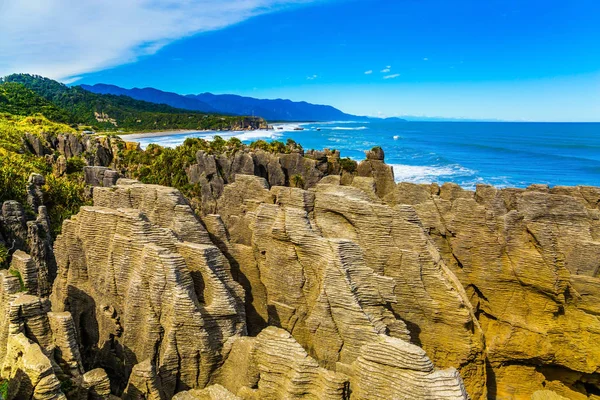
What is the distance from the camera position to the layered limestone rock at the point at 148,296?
8555 mm

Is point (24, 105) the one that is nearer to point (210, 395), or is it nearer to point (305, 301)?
point (305, 301)

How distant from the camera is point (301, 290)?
10766 millimetres

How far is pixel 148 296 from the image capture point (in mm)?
9078

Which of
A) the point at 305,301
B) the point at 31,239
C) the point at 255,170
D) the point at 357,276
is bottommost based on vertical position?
the point at 305,301

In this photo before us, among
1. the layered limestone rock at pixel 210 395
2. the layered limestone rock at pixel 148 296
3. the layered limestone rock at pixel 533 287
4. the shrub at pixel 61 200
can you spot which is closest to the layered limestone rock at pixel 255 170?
the shrub at pixel 61 200

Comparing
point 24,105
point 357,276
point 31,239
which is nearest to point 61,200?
point 31,239

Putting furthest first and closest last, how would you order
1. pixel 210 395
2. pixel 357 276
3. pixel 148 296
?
1. pixel 357 276
2. pixel 148 296
3. pixel 210 395

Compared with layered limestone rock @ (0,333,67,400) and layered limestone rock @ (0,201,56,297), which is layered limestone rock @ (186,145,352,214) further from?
layered limestone rock @ (0,333,67,400)

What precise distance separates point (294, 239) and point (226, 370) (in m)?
3.64

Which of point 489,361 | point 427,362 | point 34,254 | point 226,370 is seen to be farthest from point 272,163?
point 427,362

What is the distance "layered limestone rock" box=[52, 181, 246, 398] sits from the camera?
855cm

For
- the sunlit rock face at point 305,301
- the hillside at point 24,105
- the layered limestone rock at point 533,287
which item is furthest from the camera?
the hillside at point 24,105

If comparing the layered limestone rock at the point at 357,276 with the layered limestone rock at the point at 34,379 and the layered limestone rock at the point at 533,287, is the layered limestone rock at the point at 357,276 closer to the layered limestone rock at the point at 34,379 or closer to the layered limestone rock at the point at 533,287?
the layered limestone rock at the point at 533,287

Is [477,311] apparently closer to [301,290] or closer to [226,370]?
[301,290]
